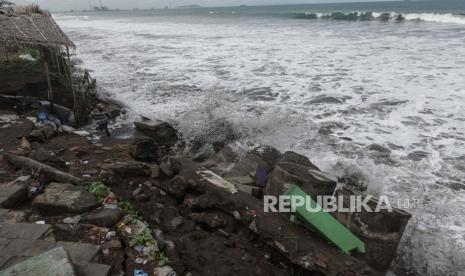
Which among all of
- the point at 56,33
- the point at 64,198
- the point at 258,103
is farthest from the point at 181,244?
the point at 56,33

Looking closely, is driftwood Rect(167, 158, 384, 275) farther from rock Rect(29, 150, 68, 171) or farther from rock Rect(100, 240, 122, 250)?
rock Rect(29, 150, 68, 171)

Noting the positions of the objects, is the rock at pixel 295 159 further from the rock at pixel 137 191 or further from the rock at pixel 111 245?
the rock at pixel 111 245

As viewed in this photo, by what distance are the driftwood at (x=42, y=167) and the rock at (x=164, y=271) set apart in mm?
2224

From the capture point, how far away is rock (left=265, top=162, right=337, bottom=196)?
4.41 metres

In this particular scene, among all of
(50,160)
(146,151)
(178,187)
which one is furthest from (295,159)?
(50,160)

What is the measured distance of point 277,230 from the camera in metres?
3.92

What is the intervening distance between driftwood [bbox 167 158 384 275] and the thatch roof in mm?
5253

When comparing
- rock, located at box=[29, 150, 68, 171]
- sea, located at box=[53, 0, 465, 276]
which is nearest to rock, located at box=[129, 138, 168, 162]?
sea, located at box=[53, 0, 465, 276]

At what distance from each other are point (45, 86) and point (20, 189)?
630 centimetres

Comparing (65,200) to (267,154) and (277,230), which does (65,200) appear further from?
(267,154)

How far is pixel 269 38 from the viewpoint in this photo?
2536cm

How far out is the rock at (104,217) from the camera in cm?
399

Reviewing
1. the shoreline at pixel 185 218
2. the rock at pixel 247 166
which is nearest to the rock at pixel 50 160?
the shoreline at pixel 185 218

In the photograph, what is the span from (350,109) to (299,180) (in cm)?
559
